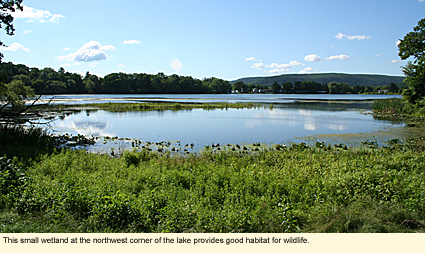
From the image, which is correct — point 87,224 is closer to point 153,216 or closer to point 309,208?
point 153,216

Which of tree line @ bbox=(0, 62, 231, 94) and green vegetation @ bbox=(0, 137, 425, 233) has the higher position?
tree line @ bbox=(0, 62, 231, 94)

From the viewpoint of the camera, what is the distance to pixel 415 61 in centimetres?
3994

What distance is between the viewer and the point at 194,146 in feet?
59.2

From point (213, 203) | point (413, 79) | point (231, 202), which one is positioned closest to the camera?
point (231, 202)

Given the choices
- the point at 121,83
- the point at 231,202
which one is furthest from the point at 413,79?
the point at 121,83

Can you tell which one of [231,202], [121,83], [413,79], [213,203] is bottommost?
[213,203]

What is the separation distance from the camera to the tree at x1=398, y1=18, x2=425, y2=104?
36.3 m

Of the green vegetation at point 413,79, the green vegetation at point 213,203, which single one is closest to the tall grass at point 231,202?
the green vegetation at point 213,203

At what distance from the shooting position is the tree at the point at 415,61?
3628 cm

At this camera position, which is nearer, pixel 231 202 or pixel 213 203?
pixel 231 202

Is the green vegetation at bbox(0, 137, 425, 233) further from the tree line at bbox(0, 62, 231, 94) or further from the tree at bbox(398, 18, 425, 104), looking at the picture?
the tree line at bbox(0, 62, 231, 94)

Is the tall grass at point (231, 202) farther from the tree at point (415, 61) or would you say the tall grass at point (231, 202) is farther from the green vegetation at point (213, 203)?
the tree at point (415, 61)

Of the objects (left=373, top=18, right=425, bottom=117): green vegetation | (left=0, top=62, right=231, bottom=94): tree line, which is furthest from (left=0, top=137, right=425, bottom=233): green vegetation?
(left=0, top=62, right=231, bottom=94): tree line

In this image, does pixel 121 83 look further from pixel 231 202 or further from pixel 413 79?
pixel 231 202
